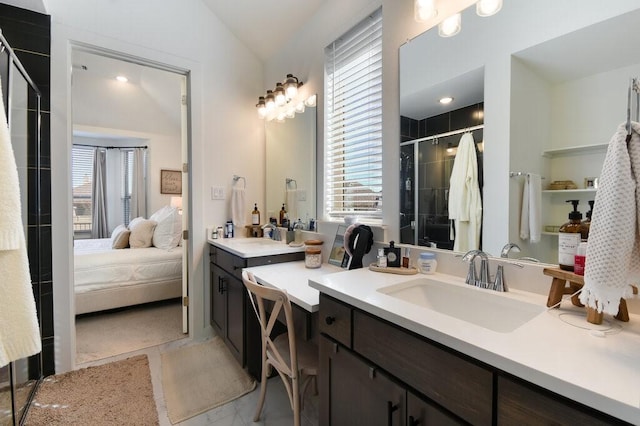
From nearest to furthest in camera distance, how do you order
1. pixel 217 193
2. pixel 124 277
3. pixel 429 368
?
1. pixel 429 368
2. pixel 217 193
3. pixel 124 277

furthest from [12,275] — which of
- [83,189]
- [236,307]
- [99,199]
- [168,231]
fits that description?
[83,189]

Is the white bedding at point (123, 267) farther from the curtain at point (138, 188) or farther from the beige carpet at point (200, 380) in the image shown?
the curtain at point (138, 188)

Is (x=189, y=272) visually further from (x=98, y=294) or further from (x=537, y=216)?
(x=537, y=216)

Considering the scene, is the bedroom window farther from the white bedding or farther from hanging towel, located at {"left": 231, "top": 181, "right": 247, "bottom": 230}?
hanging towel, located at {"left": 231, "top": 181, "right": 247, "bottom": 230}

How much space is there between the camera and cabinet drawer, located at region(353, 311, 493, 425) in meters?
0.69

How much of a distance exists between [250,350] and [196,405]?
414mm

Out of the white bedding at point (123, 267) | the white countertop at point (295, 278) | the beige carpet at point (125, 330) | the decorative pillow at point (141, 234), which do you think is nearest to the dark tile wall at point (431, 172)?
the white countertop at point (295, 278)

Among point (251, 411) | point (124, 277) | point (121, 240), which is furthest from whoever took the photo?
point (121, 240)

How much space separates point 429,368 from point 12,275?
4.40 ft

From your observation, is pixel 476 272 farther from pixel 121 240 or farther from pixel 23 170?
pixel 121 240

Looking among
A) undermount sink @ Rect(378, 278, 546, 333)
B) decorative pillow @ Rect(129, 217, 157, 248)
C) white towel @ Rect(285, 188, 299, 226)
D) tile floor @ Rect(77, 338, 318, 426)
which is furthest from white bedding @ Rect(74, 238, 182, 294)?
undermount sink @ Rect(378, 278, 546, 333)

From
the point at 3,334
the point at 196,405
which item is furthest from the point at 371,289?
the point at 196,405

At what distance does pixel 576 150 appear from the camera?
0.99 m

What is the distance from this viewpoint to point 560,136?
102 centimetres
